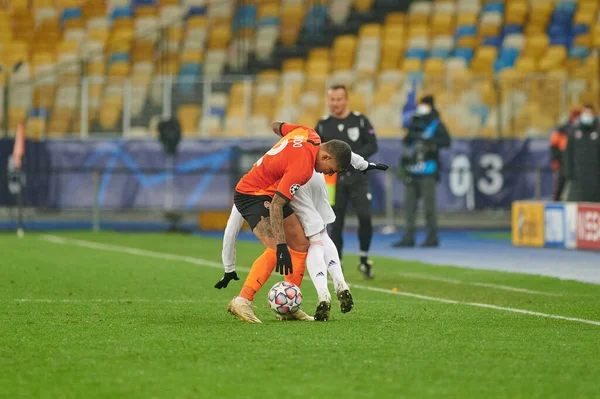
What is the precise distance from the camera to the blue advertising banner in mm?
26297

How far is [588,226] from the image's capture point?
19188mm

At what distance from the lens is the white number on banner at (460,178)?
26.2 m

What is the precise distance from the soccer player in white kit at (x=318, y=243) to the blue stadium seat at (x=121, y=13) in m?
21.9

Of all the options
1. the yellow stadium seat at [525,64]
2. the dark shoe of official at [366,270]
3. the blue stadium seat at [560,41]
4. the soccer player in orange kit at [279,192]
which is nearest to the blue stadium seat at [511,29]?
the blue stadium seat at [560,41]

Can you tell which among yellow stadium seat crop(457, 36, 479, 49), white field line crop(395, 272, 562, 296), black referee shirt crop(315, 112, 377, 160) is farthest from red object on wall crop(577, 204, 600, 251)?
yellow stadium seat crop(457, 36, 479, 49)

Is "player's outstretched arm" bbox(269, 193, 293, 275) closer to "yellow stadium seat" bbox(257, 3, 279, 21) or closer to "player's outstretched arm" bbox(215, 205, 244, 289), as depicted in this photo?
"player's outstretched arm" bbox(215, 205, 244, 289)

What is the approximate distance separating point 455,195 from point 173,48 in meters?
8.45

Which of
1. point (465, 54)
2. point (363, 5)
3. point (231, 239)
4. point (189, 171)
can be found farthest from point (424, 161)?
point (363, 5)

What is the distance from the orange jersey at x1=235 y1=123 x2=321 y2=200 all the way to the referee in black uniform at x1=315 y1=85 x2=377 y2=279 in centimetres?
439

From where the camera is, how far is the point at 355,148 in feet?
46.9

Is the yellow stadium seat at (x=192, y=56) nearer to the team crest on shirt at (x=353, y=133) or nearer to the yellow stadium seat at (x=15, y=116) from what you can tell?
the yellow stadium seat at (x=15, y=116)

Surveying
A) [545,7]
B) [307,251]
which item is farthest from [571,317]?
[545,7]

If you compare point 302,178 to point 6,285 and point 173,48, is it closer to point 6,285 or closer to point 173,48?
point 6,285

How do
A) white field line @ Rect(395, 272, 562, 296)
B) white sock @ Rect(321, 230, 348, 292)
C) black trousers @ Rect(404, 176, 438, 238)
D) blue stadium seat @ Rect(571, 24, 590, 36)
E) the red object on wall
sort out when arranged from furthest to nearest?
blue stadium seat @ Rect(571, 24, 590, 36) → black trousers @ Rect(404, 176, 438, 238) → the red object on wall → white field line @ Rect(395, 272, 562, 296) → white sock @ Rect(321, 230, 348, 292)
